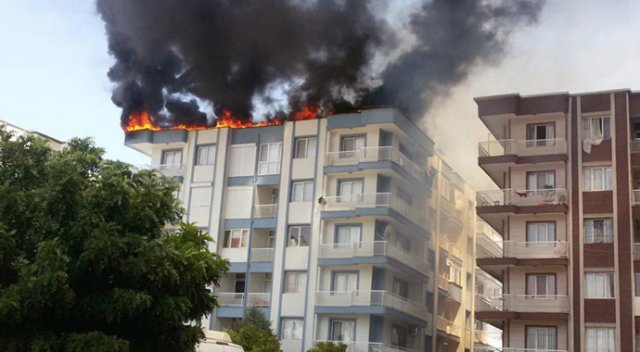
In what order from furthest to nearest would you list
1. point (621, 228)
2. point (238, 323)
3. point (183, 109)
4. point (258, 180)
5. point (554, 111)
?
1. point (183, 109)
2. point (258, 180)
3. point (238, 323)
4. point (554, 111)
5. point (621, 228)

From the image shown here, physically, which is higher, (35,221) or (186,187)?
(186,187)

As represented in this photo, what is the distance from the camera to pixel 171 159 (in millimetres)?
64500

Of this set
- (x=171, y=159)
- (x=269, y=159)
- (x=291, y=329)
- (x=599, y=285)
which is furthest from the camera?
(x=171, y=159)

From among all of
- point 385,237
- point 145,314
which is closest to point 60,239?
point 145,314

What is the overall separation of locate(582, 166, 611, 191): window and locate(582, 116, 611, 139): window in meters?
1.74

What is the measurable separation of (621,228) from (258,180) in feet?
80.0

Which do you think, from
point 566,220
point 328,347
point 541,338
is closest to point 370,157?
point 328,347

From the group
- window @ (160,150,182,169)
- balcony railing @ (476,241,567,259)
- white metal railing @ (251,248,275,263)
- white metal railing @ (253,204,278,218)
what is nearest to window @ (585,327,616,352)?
balcony railing @ (476,241,567,259)

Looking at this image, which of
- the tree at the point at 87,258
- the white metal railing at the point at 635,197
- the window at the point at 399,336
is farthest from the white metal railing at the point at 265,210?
the tree at the point at 87,258

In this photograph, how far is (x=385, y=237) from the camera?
5672 centimetres

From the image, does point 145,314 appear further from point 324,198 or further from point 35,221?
point 324,198

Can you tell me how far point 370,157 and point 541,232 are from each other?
43.9 feet

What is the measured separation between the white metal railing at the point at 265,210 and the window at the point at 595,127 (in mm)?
20735

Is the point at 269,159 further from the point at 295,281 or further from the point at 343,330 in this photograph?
the point at 343,330
